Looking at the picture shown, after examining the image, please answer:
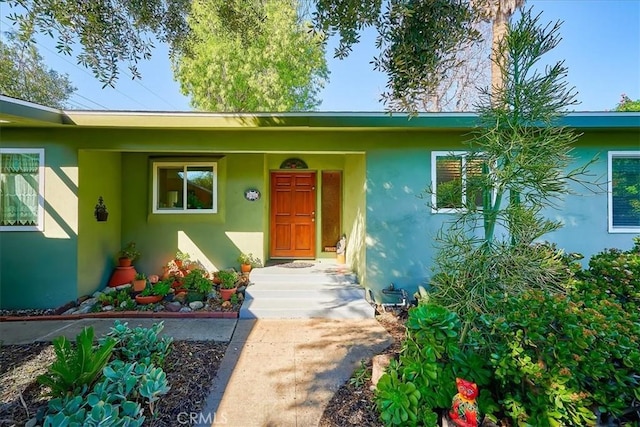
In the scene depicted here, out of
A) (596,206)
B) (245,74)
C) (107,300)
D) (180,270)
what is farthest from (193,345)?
(245,74)

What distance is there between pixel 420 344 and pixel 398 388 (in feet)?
1.28

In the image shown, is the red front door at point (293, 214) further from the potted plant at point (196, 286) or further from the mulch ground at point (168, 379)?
the mulch ground at point (168, 379)

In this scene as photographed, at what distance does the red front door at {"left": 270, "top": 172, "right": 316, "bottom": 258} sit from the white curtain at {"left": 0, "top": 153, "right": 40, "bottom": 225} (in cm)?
434

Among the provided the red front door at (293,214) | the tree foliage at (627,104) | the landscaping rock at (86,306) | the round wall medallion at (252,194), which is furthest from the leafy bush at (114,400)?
the tree foliage at (627,104)

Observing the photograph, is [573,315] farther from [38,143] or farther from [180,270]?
[38,143]

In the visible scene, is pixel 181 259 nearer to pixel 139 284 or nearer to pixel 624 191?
pixel 139 284

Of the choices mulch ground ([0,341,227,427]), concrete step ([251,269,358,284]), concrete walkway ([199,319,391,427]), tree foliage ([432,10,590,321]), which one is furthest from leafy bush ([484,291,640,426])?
concrete step ([251,269,358,284])

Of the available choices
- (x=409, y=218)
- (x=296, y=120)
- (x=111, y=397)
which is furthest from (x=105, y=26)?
(x=409, y=218)

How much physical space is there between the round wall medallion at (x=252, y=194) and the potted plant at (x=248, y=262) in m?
1.21

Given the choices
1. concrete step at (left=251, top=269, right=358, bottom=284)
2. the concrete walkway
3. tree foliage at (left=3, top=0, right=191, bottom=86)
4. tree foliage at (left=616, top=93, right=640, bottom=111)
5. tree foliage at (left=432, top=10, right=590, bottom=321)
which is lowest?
the concrete walkway

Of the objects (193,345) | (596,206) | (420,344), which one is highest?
(596,206)

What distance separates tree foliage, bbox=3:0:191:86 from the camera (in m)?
2.69

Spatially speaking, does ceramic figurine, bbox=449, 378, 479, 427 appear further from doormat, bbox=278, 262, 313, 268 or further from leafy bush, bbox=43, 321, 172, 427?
doormat, bbox=278, 262, 313, 268

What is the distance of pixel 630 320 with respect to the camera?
6.83ft
